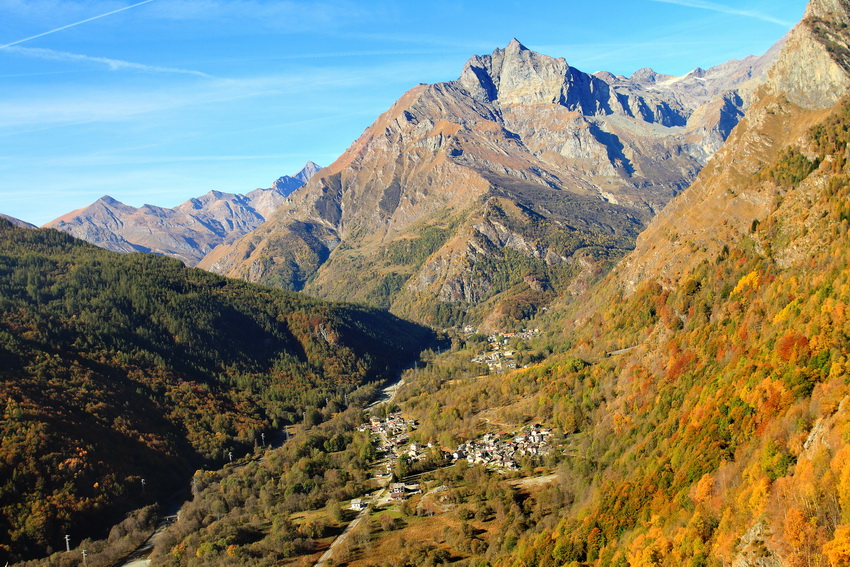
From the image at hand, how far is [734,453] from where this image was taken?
215 feet

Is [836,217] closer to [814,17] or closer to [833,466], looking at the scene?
[833,466]

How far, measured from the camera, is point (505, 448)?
118875mm

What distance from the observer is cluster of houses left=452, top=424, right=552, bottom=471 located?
114 m

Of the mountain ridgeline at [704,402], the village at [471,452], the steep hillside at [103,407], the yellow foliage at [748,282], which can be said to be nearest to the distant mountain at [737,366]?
the mountain ridgeline at [704,402]

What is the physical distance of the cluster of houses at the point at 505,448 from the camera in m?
114

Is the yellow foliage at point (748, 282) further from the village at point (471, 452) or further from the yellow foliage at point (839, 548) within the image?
the yellow foliage at point (839, 548)

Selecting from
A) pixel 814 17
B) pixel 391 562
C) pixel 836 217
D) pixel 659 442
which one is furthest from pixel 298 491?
pixel 814 17

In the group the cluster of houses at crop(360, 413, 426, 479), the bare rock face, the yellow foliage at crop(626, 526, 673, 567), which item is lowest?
the cluster of houses at crop(360, 413, 426, 479)

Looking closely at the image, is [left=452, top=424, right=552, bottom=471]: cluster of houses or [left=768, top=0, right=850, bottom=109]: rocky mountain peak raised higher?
[left=768, top=0, right=850, bottom=109]: rocky mountain peak

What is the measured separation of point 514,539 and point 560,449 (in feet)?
119

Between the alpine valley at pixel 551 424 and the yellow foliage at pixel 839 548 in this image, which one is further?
the alpine valley at pixel 551 424

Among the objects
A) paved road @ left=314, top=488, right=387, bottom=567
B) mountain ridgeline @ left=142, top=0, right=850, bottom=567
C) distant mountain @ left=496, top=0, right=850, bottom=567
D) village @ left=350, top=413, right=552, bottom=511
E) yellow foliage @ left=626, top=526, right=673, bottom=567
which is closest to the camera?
distant mountain @ left=496, top=0, right=850, bottom=567

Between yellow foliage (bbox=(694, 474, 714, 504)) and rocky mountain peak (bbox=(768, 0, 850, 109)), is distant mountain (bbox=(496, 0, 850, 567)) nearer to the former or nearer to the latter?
yellow foliage (bbox=(694, 474, 714, 504))

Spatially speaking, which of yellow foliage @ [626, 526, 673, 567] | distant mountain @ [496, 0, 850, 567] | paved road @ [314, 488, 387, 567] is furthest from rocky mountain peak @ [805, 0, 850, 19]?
paved road @ [314, 488, 387, 567]
